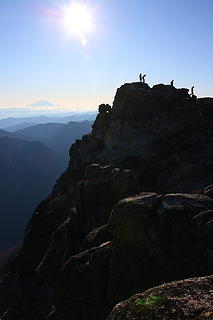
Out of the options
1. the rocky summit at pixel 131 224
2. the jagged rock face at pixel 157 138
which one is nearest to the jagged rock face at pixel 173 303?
the rocky summit at pixel 131 224

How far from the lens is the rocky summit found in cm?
2403

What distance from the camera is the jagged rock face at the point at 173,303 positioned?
14414mm

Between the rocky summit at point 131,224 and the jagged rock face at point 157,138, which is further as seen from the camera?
the jagged rock face at point 157,138

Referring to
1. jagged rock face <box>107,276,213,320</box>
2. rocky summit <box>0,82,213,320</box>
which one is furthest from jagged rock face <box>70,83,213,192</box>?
jagged rock face <box>107,276,213,320</box>

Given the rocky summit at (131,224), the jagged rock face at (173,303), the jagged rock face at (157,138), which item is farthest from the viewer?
the jagged rock face at (157,138)

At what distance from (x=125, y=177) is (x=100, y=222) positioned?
24.7 ft

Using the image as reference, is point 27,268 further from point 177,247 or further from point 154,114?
point 177,247

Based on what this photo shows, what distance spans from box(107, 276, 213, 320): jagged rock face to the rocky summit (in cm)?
5

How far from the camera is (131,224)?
29.2 meters

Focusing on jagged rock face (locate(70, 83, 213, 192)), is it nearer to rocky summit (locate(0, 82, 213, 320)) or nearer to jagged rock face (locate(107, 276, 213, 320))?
rocky summit (locate(0, 82, 213, 320))

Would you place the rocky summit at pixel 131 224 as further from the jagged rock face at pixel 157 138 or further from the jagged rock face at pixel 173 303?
the jagged rock face at pixel 157 138

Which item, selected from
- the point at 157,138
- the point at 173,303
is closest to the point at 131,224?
the point at 173,303

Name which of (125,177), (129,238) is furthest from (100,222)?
(129,238)

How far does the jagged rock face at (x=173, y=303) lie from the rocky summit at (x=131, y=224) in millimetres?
49
